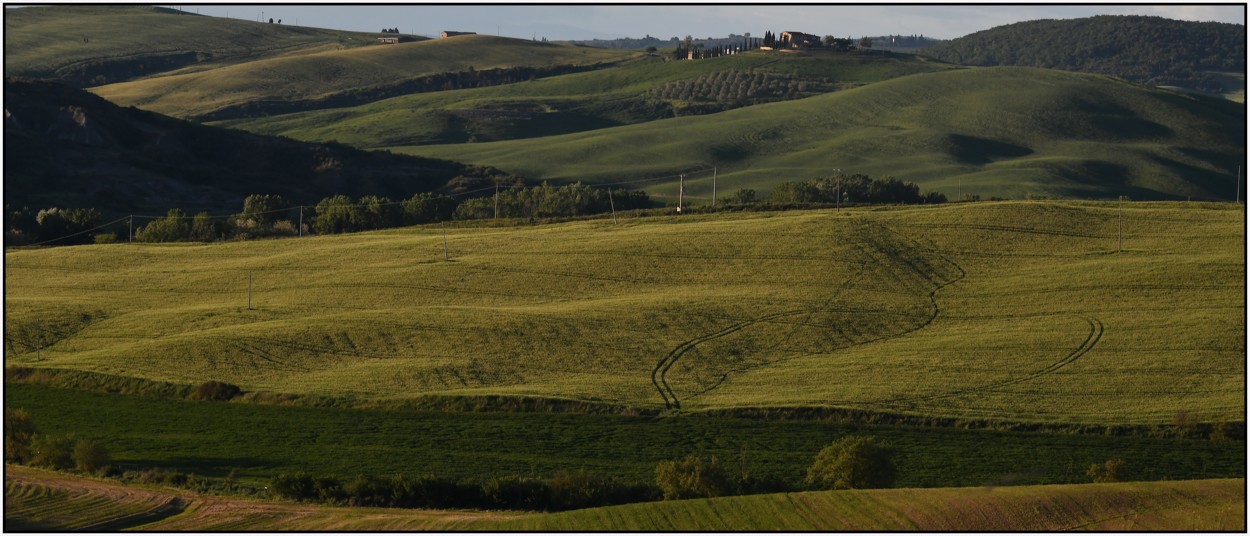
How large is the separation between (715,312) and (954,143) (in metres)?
98.4

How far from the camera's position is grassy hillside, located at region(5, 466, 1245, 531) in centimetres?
3712

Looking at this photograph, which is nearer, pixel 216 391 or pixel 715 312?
pixel 216 391

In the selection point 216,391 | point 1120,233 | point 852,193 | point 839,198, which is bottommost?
point 216,391

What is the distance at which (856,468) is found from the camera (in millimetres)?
42594

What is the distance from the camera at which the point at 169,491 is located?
43.0 meters

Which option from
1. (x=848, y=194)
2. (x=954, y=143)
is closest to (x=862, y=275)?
(x=848, y=194)

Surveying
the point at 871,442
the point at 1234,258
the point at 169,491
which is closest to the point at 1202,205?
the point at 1234,258

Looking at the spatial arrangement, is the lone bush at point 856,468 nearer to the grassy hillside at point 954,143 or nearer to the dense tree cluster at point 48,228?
the dense tree cluster at point 48,228

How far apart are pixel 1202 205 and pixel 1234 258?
57.9 ft

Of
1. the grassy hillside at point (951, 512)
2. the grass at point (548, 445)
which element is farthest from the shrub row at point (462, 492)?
the grassy hillside at point (951, 512)

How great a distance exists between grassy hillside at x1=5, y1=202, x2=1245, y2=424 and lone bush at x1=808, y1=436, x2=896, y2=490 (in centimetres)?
872

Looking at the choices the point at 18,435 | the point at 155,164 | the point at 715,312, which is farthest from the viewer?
the point at 155,164

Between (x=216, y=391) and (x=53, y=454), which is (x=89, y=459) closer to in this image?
(x=53, y=454)

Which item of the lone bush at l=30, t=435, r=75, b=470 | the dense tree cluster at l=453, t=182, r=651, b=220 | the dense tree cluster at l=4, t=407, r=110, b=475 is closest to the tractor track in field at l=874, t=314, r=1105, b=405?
the dense tree cluster at l=4, t=407, r=110, b=475
